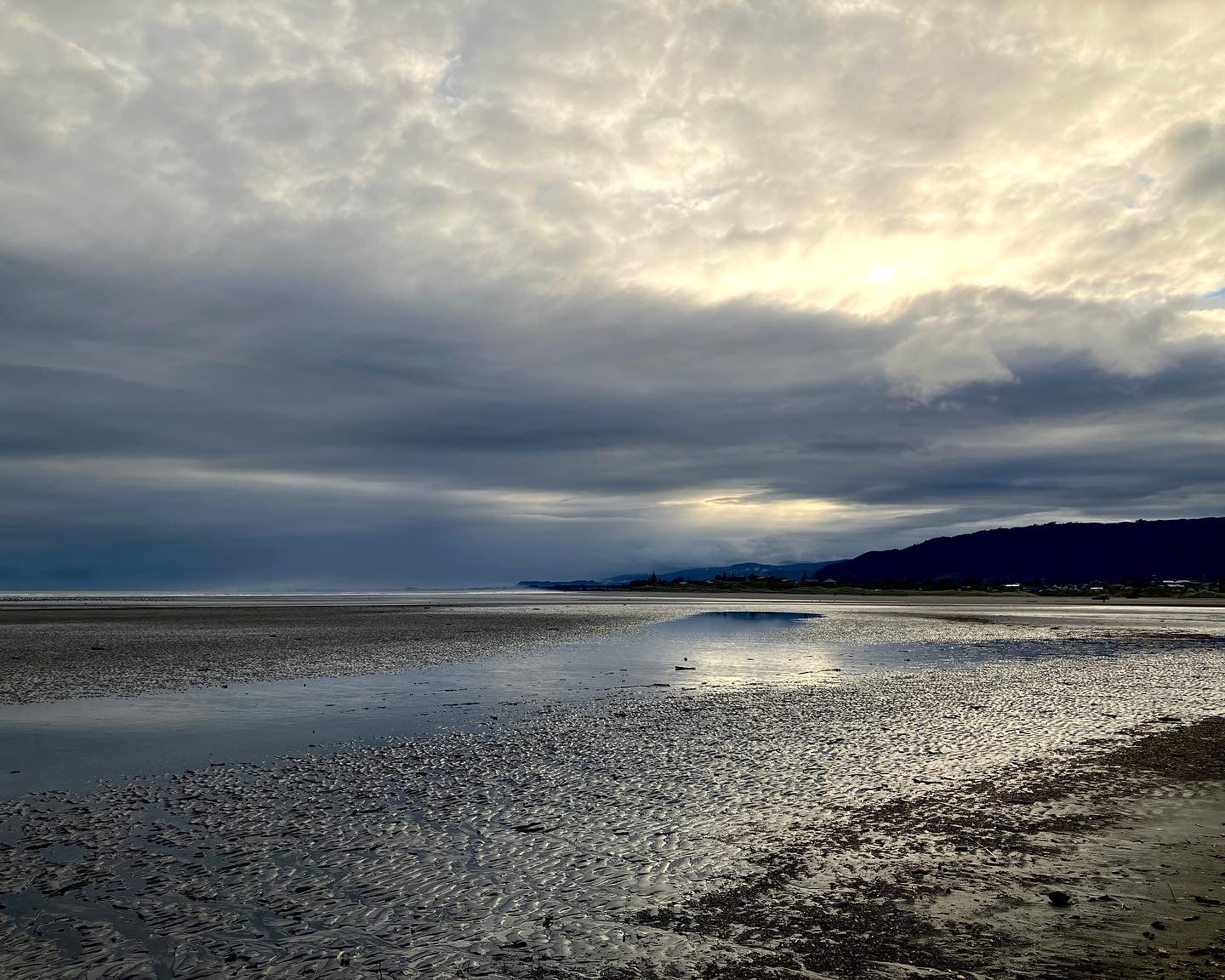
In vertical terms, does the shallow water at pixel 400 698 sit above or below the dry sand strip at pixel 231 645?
below

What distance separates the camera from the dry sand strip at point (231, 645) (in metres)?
27.5

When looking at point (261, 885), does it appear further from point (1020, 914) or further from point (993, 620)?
point (993, 620)

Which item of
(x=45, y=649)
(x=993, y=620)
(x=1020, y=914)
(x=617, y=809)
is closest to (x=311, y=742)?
(x=617, y=809)

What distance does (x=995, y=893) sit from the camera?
8844mm

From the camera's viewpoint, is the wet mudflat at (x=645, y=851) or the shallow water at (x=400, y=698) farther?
the shallow water at (x=400, y=698)

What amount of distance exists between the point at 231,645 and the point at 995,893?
38.9 meters

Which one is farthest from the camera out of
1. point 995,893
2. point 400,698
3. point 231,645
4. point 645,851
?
point 231,645

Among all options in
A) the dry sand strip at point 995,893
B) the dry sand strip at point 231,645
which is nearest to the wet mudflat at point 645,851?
the dry sand strip at point 995,893

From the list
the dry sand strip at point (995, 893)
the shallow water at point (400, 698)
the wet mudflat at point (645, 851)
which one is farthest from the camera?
the shallow water at point (400, 698)

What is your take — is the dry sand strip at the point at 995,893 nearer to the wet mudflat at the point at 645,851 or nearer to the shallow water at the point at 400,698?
the wet mudflat at the point at 645,851

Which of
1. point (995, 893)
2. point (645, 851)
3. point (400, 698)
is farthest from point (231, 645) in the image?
point (995, 893)

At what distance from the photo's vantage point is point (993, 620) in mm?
66812

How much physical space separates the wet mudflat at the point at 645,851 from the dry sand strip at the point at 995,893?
39mm

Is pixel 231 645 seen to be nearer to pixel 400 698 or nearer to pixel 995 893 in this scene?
pixel 400 698
